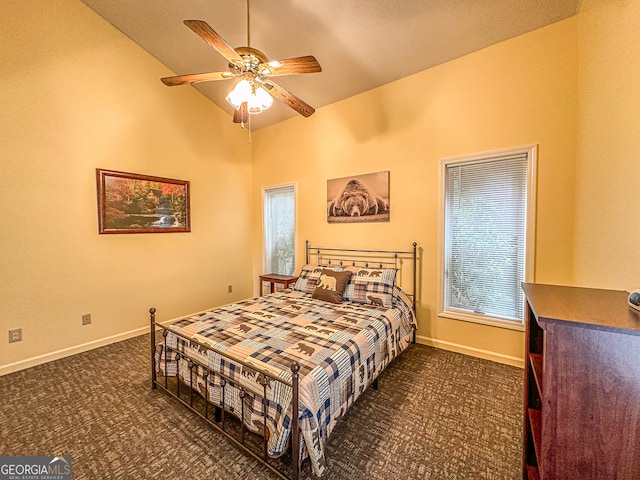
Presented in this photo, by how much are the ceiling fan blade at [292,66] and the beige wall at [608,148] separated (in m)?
1.74

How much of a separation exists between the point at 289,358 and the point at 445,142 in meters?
2.74

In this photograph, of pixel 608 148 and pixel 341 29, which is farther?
pixel 341 29

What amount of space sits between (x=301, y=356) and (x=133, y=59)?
413 centimetres

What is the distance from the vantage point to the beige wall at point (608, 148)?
1.38 metres

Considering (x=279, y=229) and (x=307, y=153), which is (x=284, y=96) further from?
(x=279, y=229)

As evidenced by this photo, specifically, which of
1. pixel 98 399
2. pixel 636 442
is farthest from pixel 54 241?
pixel 636 442

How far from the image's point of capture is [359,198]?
3.62 meters

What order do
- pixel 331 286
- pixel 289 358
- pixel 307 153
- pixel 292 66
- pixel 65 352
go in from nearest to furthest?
pixel 289 358, pixel 292 66, pixel 65 352, pixel 331 286, pixel 307 153

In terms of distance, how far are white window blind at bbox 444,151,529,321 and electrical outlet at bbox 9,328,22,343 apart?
448cm

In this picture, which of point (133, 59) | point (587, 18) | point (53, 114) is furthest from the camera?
point (133, 59)

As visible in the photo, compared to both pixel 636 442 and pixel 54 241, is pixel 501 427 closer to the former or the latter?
pixel 636 442

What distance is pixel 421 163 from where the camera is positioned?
3.13 m

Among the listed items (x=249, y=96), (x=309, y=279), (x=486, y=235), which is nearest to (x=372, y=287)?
(x=309, y=279)

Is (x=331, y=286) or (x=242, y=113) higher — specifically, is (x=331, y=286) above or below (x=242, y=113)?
below
